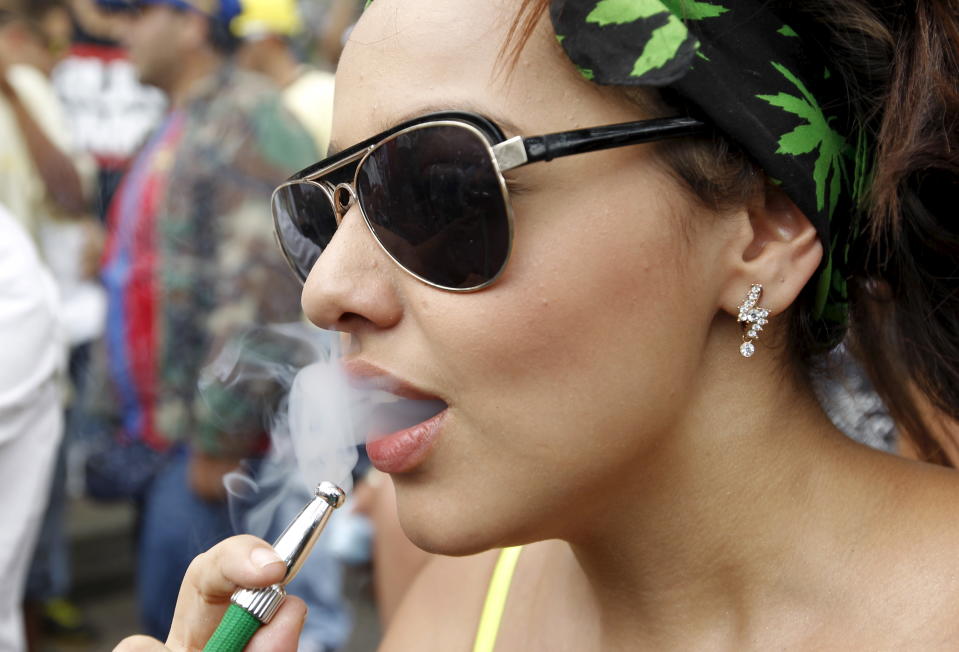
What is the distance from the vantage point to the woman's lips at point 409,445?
1380mm

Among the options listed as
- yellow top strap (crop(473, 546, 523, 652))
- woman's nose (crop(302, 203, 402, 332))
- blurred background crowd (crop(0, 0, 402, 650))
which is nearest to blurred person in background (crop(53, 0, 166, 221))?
blurred background crowd (crop(0, 0, 402, 650))

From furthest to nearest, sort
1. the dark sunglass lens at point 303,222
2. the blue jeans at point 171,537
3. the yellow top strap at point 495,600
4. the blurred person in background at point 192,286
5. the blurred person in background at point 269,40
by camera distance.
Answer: the blurred person in background at point 269,40, the blurred person in background at point 192,286, the blue jeans at point 171,537, the yellow top strap at point 495,600, the dark sunglass lens at point 303,222

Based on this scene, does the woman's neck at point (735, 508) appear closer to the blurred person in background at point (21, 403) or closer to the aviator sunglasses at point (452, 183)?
the aviator sunglasses at point (452, 183)

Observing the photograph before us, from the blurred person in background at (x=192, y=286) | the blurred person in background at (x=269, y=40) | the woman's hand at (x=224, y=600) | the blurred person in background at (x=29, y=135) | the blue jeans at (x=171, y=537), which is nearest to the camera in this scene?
the woman's hand at (x=224, y=600)

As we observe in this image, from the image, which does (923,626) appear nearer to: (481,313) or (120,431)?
(481,313)

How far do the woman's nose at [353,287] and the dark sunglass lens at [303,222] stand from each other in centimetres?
11

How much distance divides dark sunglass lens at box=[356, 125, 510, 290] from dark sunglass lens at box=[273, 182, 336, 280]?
0.15m

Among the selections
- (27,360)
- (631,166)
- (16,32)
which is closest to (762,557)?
(631,166)

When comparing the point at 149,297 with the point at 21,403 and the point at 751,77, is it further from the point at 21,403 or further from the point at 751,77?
the point at 751,77

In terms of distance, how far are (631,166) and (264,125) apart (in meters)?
2.74

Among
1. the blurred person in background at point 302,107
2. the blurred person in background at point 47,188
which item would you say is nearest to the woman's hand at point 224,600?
the blurred person in background at point 302,107

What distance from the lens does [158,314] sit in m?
4.14

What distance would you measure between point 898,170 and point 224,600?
1054 mm

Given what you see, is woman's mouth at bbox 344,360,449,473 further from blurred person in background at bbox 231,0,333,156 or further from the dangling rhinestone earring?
blurred person in background at bbox 231,0,333,156
